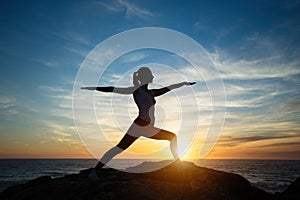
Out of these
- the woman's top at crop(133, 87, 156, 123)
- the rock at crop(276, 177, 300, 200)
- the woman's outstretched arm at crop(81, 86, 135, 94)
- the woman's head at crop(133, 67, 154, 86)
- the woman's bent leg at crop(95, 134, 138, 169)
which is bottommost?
the rock at crop(276, 177, 300, 200)

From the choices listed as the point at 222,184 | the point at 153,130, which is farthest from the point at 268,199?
the point at 153,130

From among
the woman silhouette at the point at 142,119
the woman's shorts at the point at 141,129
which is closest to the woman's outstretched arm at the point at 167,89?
the woman silhouette at the point at 142,119

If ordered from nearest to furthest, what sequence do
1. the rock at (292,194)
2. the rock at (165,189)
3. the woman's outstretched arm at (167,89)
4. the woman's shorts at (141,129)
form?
the rock at (165,189), the woman's shorts at (141,129), the rock at (292,194), the woman's outstretched arm at (167,89)

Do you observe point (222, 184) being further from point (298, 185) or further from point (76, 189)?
point (76, 189)

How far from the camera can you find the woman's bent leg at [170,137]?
6902 millimetres

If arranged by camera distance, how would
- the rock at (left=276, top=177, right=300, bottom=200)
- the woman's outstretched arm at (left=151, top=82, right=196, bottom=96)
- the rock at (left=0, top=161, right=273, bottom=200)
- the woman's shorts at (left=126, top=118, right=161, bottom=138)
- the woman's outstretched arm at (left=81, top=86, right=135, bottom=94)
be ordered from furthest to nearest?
the woman's outstretched arm at (left=151, top=82, right=196, bottom=96) < the woman's outstretched arm at (left=81, top=86, right=135, bottom=94) < the rock at (left=276, top=177, right=300, bottom=200) < the woman's shorts at (left=126, top=118, right=161, bottom=138) < the rock at (left=0, top=161, right=273, bottom=200)

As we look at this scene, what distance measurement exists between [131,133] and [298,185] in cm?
554

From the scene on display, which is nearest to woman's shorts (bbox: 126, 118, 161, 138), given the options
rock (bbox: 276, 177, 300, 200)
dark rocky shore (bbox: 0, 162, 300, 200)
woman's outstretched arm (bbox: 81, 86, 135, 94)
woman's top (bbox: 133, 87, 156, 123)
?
woman's top (bbox: 133, 87, 156, 123)

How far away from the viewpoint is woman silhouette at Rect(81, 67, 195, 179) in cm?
673

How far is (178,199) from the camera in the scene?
5621mm

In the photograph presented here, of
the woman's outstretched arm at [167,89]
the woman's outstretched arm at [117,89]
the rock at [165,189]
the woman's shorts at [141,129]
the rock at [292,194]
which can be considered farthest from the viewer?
the woman's outstretched arm at [167,89]

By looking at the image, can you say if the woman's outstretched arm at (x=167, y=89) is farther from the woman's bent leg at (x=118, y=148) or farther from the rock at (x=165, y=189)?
the rock at (x=165, y=189)

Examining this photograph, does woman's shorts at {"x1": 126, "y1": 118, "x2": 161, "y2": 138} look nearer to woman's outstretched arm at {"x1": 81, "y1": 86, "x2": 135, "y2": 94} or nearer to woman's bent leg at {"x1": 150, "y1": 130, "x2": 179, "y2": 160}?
woman's bent leg at {"x1": 150, "y1": 130, "x2": 179, "y2": 160}

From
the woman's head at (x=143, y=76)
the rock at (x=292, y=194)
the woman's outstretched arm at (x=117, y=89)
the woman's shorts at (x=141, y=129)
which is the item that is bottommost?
the rock at (x=292, y=194)
